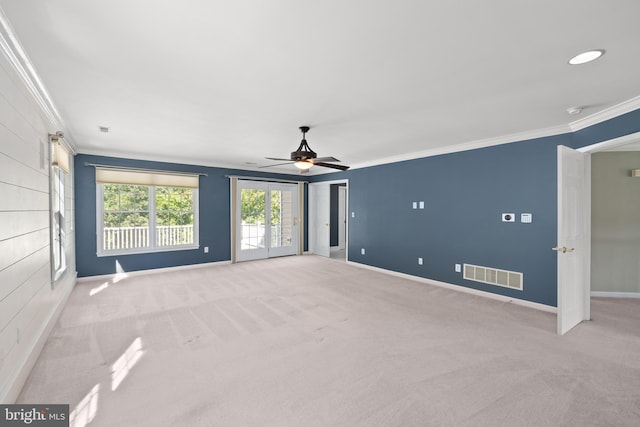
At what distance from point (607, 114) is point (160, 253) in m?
7.19

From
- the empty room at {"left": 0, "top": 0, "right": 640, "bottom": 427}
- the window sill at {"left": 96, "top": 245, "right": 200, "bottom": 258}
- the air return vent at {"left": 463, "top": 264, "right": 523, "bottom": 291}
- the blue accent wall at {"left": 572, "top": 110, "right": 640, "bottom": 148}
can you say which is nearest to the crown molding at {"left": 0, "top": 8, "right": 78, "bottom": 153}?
the empty room at {"left": 0, "top": 0, "right": 640, "bottom": 427}

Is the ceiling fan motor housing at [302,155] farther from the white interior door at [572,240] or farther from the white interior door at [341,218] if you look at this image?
the white interior door at [341,218]

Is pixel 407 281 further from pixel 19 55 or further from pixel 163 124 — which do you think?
pixel 19 55

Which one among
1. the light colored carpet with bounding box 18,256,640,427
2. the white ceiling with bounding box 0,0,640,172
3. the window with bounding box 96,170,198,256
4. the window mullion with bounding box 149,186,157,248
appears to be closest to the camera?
the white ceiling with bounding box 0,0,640,172

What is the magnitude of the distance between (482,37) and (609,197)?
4.46 metres

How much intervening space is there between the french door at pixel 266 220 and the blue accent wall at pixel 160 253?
30 centimetres

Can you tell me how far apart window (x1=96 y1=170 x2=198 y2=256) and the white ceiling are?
1.96 meters

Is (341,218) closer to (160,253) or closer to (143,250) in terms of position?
(160,253)

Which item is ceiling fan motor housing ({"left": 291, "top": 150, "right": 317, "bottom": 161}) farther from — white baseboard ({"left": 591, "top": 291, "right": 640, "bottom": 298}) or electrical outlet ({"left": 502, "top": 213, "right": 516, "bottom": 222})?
white baseboard ({"left": 591, "top": 291, "right": 640, "bottom": 298})

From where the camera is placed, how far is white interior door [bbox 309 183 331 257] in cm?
791

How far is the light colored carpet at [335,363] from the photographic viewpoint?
73.2 inches

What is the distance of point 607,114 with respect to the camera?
3.00 metres

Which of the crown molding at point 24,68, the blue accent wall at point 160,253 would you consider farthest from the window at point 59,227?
the blue accent wall at point 160,253

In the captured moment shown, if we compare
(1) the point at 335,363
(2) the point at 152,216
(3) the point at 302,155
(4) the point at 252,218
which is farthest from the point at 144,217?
(1) the point at 335,363
